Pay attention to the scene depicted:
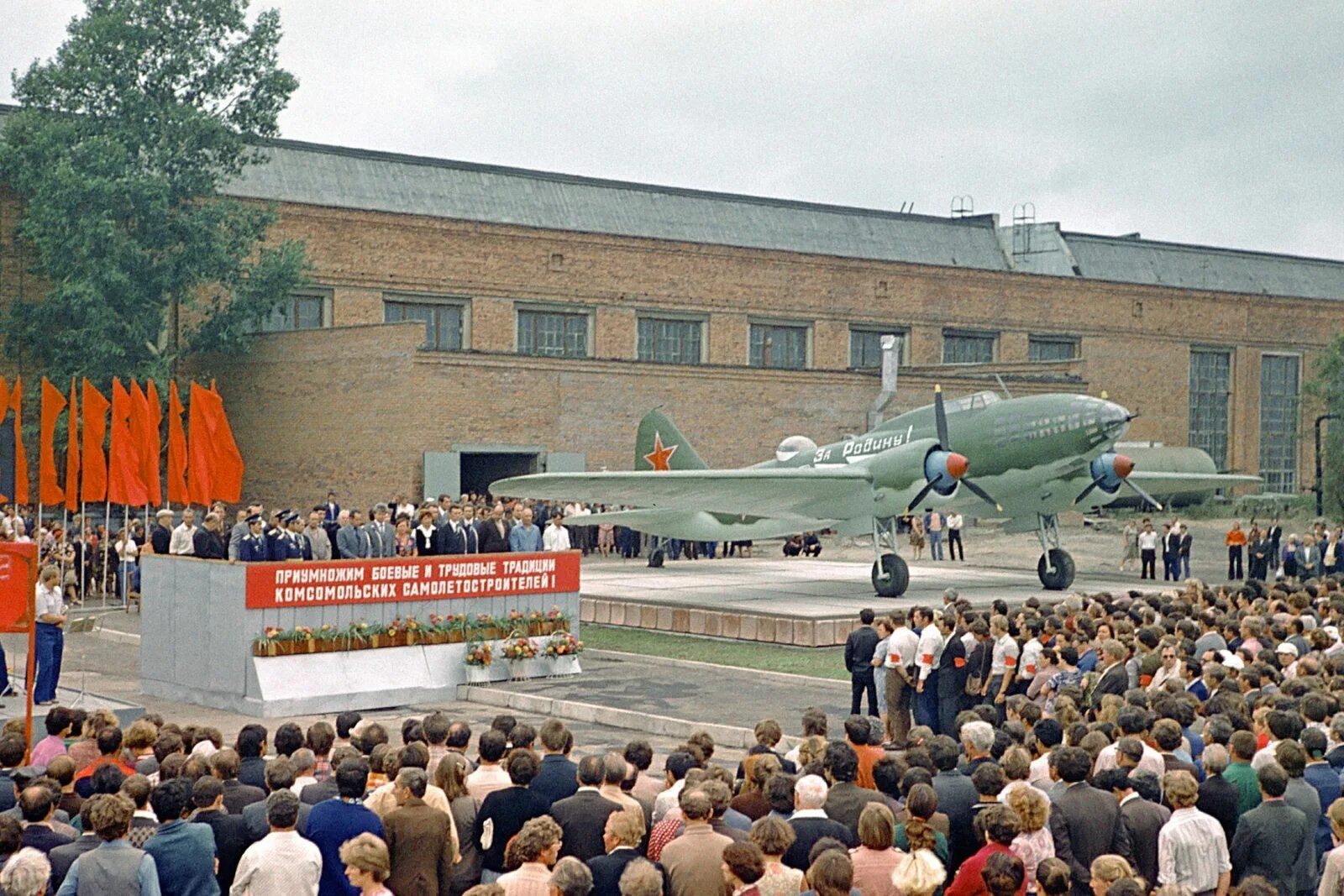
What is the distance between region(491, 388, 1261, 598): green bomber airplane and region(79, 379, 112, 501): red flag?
6.62 m

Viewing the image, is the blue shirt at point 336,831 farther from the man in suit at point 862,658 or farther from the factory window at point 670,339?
the factory window at point 670,339

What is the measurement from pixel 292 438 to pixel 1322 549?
26.5 m

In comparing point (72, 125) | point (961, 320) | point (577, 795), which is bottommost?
point (577, 795)

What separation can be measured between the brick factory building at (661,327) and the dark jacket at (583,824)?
31.2 meters

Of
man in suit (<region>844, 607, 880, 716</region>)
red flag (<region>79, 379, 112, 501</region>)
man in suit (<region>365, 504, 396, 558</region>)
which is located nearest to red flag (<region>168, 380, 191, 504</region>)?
red flag (<region>79, 379, 112, 501</region>)

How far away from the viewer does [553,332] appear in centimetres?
4709

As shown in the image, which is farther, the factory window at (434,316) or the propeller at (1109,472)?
the factory window at (434,316)

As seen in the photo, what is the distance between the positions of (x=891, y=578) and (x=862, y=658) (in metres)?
11.0

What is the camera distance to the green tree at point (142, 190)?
38500mm

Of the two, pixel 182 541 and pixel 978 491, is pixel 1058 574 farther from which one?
pixel 182 541

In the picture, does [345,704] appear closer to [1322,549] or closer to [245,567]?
[245,567]

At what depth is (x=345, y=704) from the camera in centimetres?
1881

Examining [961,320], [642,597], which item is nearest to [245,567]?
[642,597]

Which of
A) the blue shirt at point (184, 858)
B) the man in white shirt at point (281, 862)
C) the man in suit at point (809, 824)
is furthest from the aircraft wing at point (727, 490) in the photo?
the man in white shirt at point (281, 862)
